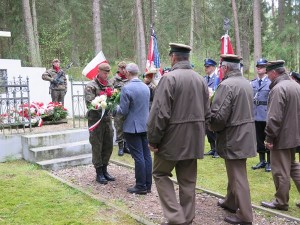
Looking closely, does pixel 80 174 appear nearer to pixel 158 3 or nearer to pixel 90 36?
pixel 90 36

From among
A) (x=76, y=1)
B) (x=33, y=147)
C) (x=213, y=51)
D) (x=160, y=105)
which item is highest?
(x=76, y=1)

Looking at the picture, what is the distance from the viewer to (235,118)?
14.3 ft

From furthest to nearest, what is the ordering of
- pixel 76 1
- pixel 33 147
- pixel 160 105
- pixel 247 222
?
pixel 76 1
pixel 33 147
pixel 247 222
pixel 160 105

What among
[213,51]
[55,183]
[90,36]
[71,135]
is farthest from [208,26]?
[55,183]

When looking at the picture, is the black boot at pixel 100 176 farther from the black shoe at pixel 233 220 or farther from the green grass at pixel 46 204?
the black shoe at pixel 233 220

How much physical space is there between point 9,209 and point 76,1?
20278 mm

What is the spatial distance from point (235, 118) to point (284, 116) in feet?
3.11

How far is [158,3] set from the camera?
31.4 meters

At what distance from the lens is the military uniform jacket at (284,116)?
4.78 metres

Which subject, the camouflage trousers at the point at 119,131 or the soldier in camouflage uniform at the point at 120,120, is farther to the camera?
the camouflage trousers at the point at 119,131

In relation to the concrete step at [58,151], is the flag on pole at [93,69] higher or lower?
higher

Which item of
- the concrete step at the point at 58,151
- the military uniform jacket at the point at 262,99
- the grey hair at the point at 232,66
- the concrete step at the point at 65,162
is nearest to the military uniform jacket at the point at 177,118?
the grey hair at the point at 232,66

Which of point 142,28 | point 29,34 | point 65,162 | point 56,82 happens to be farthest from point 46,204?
point 142,28

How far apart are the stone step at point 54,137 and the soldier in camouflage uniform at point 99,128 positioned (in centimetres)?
202
